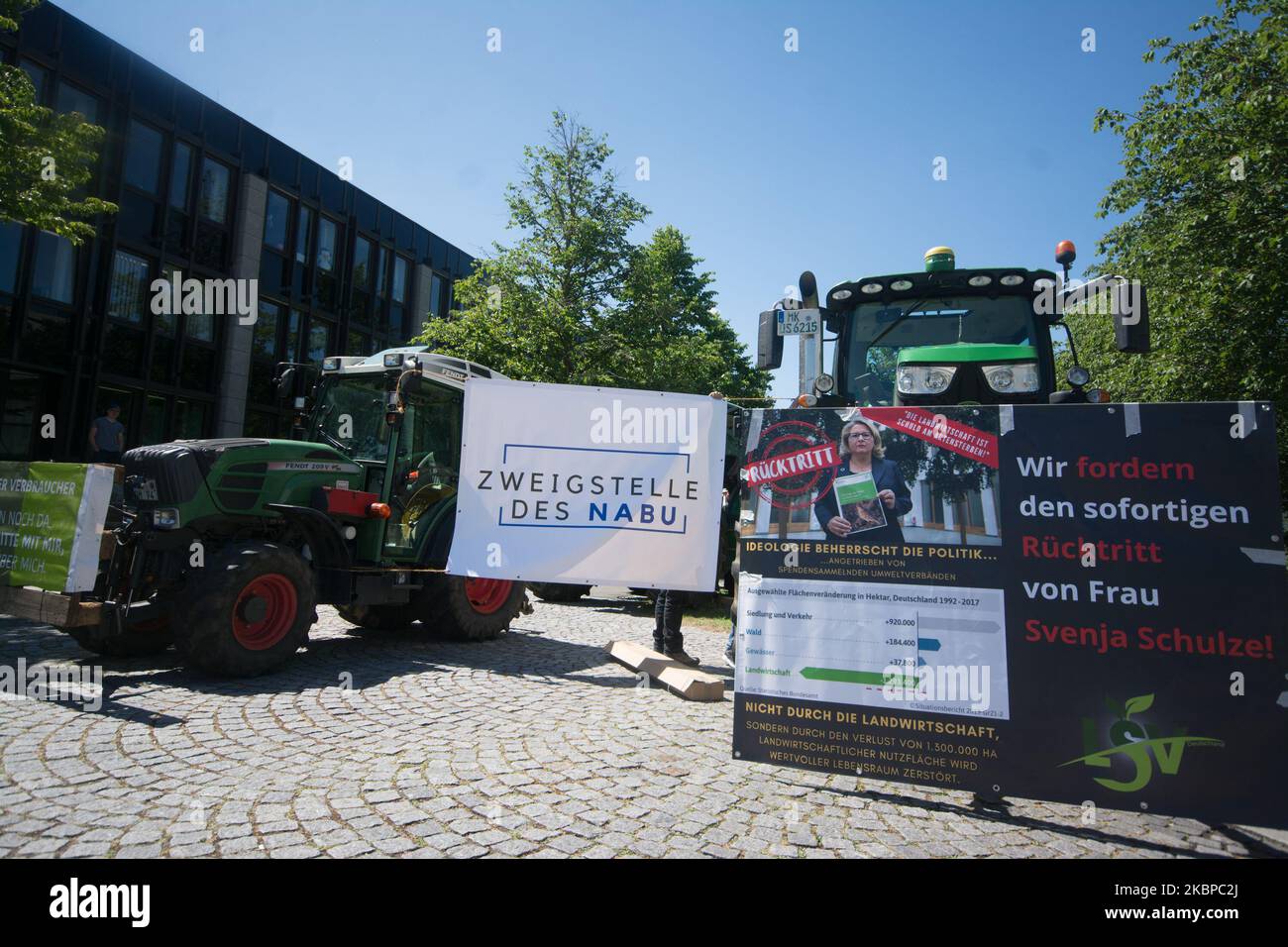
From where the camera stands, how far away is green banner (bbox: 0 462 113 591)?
4984mm

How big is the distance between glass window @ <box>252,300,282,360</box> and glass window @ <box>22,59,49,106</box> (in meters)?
6.36

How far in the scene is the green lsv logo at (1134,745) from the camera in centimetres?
290

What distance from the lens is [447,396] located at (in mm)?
7301

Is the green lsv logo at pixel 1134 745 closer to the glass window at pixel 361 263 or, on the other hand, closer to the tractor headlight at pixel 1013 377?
the tractor headlight at pixel 1013 377

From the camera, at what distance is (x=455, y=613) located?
7.16 meters

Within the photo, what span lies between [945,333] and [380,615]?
6351 mm

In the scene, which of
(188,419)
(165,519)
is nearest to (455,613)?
(165,519)

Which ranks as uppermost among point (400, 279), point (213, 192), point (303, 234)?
point (400, 279)

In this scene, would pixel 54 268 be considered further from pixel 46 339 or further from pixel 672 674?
pixel 672 674

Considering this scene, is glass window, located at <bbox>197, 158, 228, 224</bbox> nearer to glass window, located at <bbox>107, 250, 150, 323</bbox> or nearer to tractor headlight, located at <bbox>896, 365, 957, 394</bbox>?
glass window, located at <bbox>107, 250, 150, 323</bbox>

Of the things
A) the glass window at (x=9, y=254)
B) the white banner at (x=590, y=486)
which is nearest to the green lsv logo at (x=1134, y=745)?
the white banner at (x=590, y=486)

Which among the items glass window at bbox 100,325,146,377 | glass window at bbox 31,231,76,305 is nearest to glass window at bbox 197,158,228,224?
glass window at bbox 31,231,76,305

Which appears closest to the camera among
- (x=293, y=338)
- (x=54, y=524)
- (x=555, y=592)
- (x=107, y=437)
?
(x=54, y=524)

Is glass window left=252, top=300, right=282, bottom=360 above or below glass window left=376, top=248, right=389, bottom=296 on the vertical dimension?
below
